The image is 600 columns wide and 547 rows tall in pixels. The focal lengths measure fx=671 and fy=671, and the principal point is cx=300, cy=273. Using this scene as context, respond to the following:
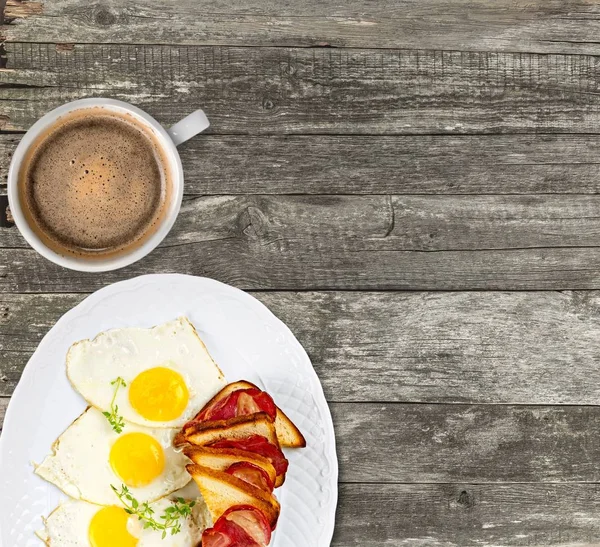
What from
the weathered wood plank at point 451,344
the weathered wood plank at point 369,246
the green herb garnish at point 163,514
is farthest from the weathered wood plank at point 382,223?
the green herb garnish at point 163,514

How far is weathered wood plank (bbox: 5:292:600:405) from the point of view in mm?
1439

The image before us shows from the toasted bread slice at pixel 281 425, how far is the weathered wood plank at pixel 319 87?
20.8 inches

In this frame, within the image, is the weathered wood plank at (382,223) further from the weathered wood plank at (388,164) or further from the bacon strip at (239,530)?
the bacon strip at (239,530)

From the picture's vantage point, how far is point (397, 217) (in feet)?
4.74

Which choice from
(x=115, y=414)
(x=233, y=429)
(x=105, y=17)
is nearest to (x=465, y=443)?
(x=233, y=429)

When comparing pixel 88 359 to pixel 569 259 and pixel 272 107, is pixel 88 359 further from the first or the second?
pixel 569 259

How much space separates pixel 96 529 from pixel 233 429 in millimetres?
346

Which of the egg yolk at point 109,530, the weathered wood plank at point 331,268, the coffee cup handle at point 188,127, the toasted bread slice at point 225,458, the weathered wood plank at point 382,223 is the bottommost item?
the egg yolk at point 109,530

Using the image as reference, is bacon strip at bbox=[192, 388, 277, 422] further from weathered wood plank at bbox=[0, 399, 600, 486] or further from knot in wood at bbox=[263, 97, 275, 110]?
knot in wood at bbox=[263, 97, 275, 110]

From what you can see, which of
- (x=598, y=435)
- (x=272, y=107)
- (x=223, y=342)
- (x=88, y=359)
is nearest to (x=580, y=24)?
(x=272, y=107)

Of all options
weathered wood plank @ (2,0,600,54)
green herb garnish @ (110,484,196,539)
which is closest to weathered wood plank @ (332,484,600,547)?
green herb garnish @ (110,484,196,539)

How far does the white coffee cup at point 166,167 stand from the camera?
121 cm

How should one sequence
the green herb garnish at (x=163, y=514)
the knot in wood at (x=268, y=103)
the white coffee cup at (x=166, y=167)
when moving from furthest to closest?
the knot in wood at (x=268, y=103) → the green herb garnish at (x=163, y=514) → the white coffee cup at (x=166, y=167)

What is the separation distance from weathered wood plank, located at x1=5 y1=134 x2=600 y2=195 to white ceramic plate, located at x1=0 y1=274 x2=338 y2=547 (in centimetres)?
24
